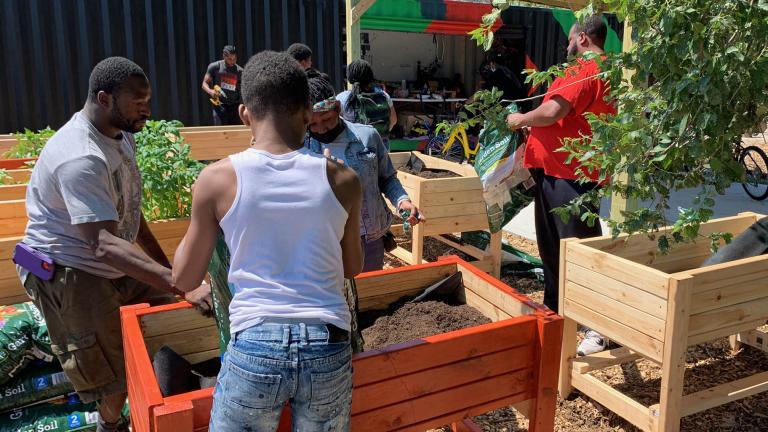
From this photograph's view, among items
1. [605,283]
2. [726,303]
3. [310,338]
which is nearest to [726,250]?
[726,303]

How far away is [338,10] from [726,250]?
9.95 metres

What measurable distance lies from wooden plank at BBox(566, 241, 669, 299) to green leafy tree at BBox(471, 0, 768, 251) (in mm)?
409

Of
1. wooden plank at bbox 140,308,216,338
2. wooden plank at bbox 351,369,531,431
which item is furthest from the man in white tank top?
wooden plank at bbox 140,308,216,338

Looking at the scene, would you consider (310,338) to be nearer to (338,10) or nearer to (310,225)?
(310,225)

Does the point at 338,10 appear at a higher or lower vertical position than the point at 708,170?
higher

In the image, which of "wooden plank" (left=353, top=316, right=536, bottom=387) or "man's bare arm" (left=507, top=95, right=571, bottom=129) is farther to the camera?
"man's bare arm" (left=507, top=95, right=571, bottom=129)

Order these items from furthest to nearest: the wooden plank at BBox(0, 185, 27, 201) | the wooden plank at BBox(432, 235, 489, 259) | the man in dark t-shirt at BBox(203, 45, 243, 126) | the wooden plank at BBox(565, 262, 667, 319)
Answer: the man in dark t-shirt at BBox(203, 45, 243, 126), the wooden plank at BBox(432, 235, 489, 259), the wooden plank at BBox(0, 185, 27, 201), the wooden plank at BBox(565, 262, 667, 319)

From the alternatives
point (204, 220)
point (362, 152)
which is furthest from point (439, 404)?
point (362, 152)

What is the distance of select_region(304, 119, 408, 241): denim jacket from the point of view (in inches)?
128

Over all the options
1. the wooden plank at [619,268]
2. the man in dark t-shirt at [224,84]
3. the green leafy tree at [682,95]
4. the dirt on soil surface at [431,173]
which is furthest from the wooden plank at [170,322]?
the man in dark t-shirt at [224,84]

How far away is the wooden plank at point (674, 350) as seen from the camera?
9.04 ft

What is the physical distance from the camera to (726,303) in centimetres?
297

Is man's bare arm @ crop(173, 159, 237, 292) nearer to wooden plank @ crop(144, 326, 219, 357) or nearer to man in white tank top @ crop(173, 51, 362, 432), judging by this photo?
man in white tank top @ crop(173, 51, 362, 432)

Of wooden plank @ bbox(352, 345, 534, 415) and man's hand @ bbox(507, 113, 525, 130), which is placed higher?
man's hand @ bbox(507, 113, 525, 130)
